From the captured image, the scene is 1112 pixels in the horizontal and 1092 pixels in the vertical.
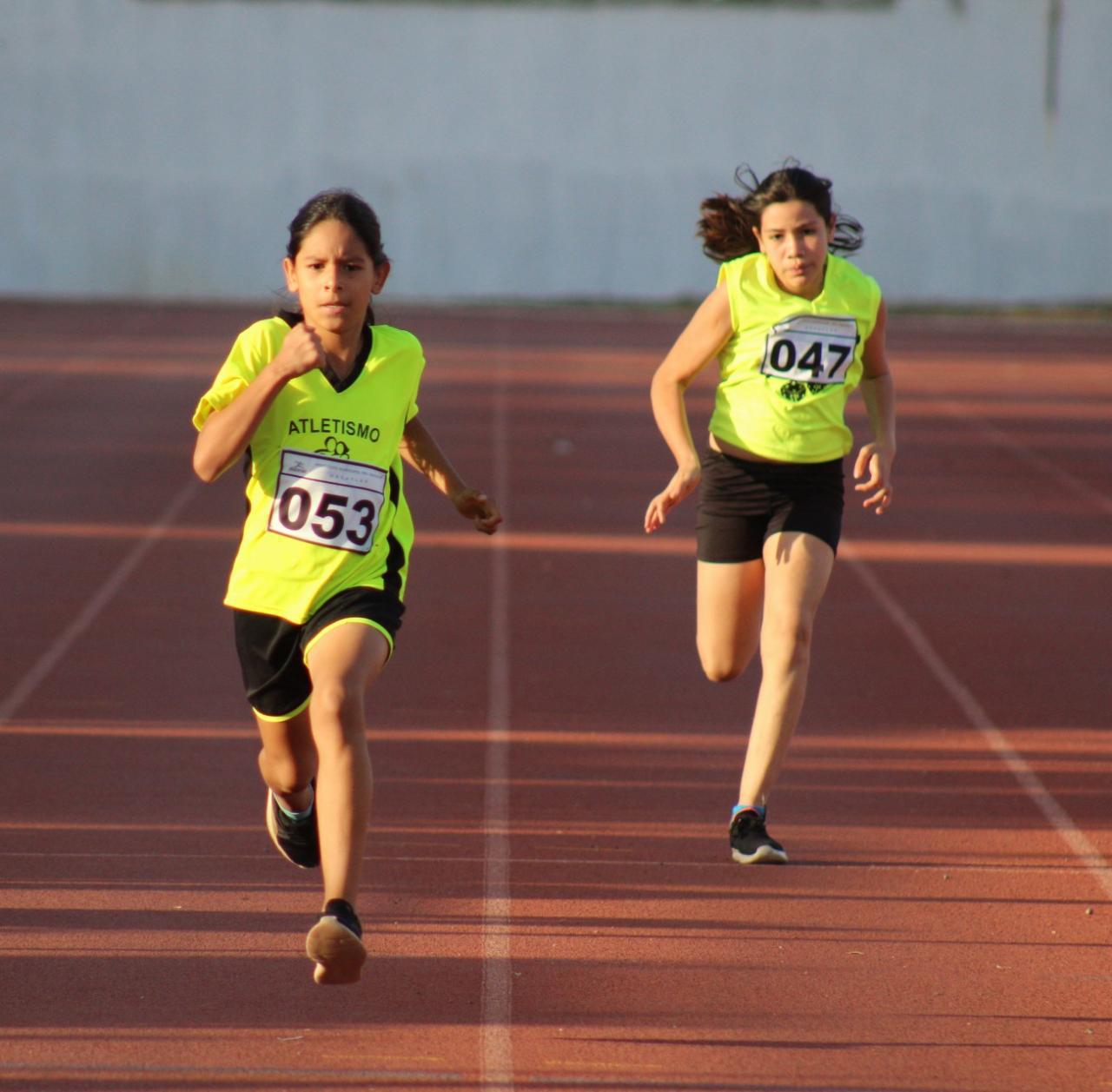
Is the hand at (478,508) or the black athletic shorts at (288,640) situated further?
the hand at (478,508)

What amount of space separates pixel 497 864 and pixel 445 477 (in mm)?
1215

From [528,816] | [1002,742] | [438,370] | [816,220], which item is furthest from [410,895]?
[438,370]

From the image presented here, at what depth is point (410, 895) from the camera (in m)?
4.92

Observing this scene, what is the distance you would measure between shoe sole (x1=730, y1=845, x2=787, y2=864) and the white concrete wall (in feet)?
112

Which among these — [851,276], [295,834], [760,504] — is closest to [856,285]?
[851,276]

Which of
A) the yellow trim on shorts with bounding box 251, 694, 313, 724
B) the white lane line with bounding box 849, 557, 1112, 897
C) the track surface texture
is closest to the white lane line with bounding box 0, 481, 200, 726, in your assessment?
the track surface texture

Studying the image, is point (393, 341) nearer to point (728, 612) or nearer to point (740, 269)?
point (740, 269)

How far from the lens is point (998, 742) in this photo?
6.82 m

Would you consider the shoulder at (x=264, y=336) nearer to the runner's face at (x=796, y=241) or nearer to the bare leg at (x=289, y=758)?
the bare leg at (x=289, y=758)

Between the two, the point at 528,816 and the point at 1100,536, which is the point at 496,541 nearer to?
the point at 1100,536

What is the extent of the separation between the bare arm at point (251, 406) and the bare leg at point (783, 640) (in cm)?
159

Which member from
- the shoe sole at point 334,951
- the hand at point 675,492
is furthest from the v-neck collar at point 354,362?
the shoe sole at point 334,951

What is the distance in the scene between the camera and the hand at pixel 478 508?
4543 mm

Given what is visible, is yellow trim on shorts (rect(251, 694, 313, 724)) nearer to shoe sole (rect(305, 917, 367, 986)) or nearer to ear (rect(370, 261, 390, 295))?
shoe sole (rect(305, 917, 367, 986))
